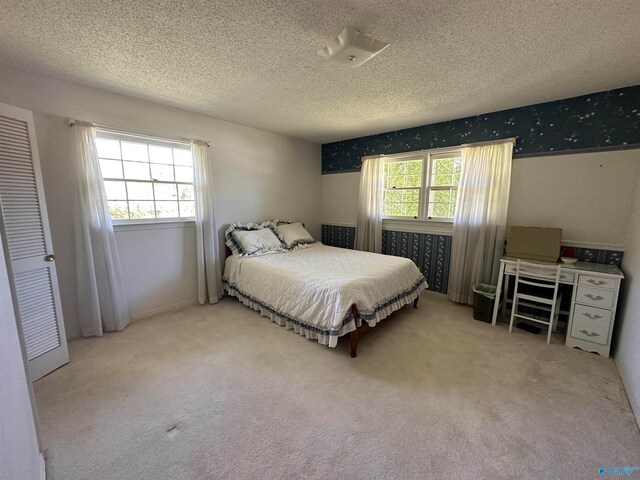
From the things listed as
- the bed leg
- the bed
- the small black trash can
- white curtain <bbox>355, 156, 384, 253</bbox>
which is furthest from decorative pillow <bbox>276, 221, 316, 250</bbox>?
the small black trash can

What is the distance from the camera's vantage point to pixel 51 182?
7.55 feet

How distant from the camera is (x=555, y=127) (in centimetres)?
270

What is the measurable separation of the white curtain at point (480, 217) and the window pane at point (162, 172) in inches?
140

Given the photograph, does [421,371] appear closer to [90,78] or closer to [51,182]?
[51,182]

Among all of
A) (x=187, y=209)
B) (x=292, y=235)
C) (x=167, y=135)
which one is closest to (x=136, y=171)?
(x=167, y=135)

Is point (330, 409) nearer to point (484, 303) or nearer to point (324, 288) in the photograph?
point (324, 288)

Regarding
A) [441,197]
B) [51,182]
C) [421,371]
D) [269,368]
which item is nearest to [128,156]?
[51,182]

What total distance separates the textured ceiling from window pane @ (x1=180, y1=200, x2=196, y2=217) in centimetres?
113

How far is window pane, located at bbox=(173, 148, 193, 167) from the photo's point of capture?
3.11m

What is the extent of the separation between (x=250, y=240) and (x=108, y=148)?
5.73 feet

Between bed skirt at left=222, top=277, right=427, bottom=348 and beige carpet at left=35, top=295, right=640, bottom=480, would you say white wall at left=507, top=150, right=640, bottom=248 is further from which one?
bed skirt at left=222, top=277, right=427, bottom=348

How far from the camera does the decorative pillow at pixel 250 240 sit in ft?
11.3

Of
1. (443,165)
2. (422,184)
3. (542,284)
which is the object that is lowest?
(542,284)

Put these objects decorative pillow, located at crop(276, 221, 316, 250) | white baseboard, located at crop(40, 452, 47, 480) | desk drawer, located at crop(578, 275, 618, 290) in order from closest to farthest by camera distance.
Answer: white baseboard, located at crop(40, 452, 47, 480), desk drawer, located at crop(578, 275, 618, 290), decorative pillow, located at crop(276, 221, 316, 250)
